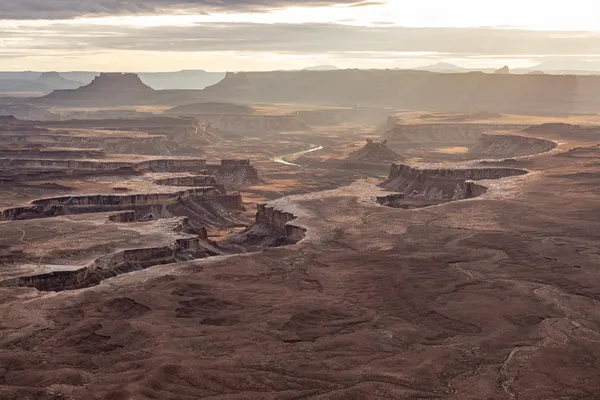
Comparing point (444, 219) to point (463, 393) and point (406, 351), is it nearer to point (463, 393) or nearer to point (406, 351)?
point (406, 351)

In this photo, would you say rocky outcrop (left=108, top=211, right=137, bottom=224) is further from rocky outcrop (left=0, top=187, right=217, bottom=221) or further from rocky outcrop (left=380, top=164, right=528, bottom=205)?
rocky outcrop (left=380, top=164, right=528, bottom=205)

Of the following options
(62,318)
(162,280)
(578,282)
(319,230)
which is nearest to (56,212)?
(319,230)

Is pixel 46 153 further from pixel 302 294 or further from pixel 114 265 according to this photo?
pixel 302 294

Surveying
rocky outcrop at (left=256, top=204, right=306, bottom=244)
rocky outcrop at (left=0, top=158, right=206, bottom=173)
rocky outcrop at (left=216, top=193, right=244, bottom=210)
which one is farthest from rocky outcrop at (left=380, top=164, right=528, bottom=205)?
rocky outcrop at (left=0, top=158, right=206, bottom=173)

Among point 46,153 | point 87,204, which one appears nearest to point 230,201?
point 87,204

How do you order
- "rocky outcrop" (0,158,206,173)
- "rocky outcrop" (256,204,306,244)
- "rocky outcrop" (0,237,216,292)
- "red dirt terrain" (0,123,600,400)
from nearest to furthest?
"red dirt terrain" (0,123,600,400) < "rocky outcrop" (0,237,216,292) < "rocky outcrop" (256,204,306,244) < "rocky outcrop" (0,158,206,173)

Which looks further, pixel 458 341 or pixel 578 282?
pixel 578 282

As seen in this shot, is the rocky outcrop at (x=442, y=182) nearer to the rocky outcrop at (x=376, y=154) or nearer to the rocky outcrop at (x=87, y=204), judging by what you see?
the rocky outcrop at (x=87, y=204)
